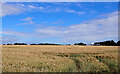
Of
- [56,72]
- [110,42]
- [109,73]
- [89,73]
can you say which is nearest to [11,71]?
[56,72]

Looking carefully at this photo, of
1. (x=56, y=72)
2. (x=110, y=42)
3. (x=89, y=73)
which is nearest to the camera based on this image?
(x=56, y=72)

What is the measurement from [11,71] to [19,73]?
0.62 metres

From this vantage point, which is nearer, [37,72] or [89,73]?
[37,72]

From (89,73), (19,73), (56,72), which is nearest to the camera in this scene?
(19,73)

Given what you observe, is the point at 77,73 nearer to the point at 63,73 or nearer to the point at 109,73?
the point at 63,73

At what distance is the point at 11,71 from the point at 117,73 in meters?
7.97

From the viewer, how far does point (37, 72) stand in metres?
11.8

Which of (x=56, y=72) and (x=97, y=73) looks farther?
(x=97, y=73)

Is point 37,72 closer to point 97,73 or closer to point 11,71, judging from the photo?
point 11,71

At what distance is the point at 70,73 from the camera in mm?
12523

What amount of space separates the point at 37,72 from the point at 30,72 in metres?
0.47

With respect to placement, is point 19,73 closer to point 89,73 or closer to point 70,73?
point 70,73

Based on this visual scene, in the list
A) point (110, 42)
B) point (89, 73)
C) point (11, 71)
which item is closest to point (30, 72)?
point (11, 71)

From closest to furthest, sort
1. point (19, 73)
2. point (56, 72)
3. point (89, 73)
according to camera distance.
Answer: point (19, 73), point (56, 72), point (89, 73)
